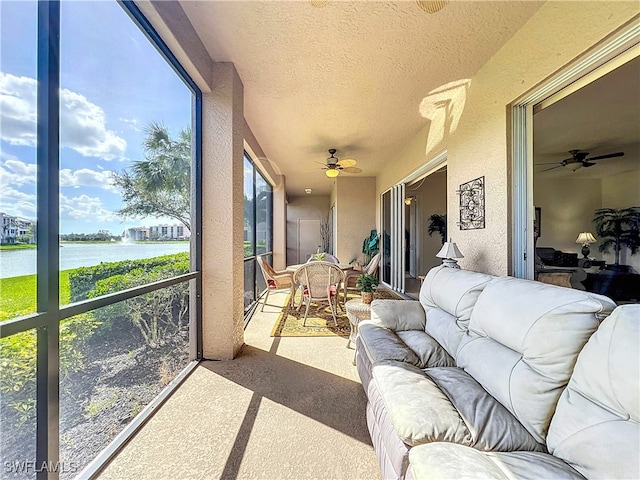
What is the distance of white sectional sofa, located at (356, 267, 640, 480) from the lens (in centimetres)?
87

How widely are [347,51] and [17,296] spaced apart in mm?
2747

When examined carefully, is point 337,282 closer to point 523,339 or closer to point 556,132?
point 523,339

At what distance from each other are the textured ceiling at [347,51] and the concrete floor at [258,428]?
2.86 metres

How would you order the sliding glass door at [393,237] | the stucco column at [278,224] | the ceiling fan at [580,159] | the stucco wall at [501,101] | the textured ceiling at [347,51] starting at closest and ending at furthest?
the stucco wall at [501,101]
the textured ceiling at [347,51]
the ceiling fan at [580,159]
the sliding glass door at [393,237]
the stucco column at [278,224]

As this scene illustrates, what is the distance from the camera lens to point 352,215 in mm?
7227

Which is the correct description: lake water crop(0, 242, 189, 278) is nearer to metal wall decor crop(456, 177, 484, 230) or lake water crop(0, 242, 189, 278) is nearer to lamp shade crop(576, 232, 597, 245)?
metal wall decor crop(456, 177, 484, 230)

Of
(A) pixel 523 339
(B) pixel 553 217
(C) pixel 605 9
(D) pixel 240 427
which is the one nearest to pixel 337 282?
(D) pixel 240 427

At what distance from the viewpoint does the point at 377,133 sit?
442 centimetres

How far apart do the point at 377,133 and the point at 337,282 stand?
250 centimetres

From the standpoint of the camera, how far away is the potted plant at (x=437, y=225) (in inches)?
281

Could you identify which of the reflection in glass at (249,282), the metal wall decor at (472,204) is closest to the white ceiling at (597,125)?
the metal wall decor at (472,204)

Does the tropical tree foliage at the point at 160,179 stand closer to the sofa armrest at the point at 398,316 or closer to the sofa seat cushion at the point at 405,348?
the sofa seat cushion at the point at 405,348

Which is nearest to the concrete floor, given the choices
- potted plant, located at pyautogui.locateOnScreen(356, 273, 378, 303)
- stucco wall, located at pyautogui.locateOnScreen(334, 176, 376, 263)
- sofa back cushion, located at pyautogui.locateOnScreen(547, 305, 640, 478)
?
potted plant, located at pyautogui.locateOnScreen(356, 273, 378, 303)

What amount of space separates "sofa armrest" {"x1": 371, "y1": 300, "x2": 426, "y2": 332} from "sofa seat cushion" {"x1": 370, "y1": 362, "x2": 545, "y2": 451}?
753mm
